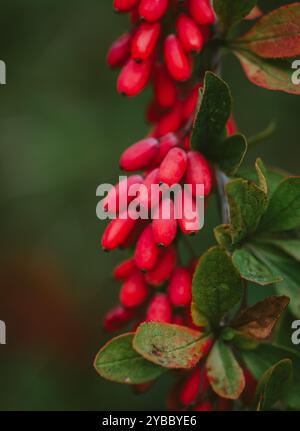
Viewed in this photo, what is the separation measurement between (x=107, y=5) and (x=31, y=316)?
2090 mm

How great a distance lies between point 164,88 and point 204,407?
0.86 meters

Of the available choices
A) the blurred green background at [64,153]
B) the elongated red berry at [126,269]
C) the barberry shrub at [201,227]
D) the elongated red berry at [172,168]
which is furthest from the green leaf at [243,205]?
the blurred green background at [64,153]

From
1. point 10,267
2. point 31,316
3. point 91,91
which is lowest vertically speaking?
point 31,316

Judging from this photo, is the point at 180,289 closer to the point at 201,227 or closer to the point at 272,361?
the point at 201,227

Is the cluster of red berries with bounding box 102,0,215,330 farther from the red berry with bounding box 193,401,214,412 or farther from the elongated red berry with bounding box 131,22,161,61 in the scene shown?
the red berry with bounding box 193,401,214,412

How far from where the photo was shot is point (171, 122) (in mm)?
1856

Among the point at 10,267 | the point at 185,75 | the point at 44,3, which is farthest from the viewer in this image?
the point at 10,267

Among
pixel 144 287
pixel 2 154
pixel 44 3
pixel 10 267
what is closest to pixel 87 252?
pixel 10 267

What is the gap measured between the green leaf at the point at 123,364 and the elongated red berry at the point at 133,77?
62 centimetres

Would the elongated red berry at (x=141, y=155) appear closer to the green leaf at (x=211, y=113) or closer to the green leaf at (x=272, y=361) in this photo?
the green leaf at (x=211, y=113)

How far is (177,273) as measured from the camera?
68.4 inches

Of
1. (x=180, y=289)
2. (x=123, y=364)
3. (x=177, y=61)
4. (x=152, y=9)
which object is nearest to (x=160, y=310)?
(x=180, y=289)

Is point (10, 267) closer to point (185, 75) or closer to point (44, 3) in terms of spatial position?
point (44, 3)

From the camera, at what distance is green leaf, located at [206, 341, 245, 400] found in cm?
159
